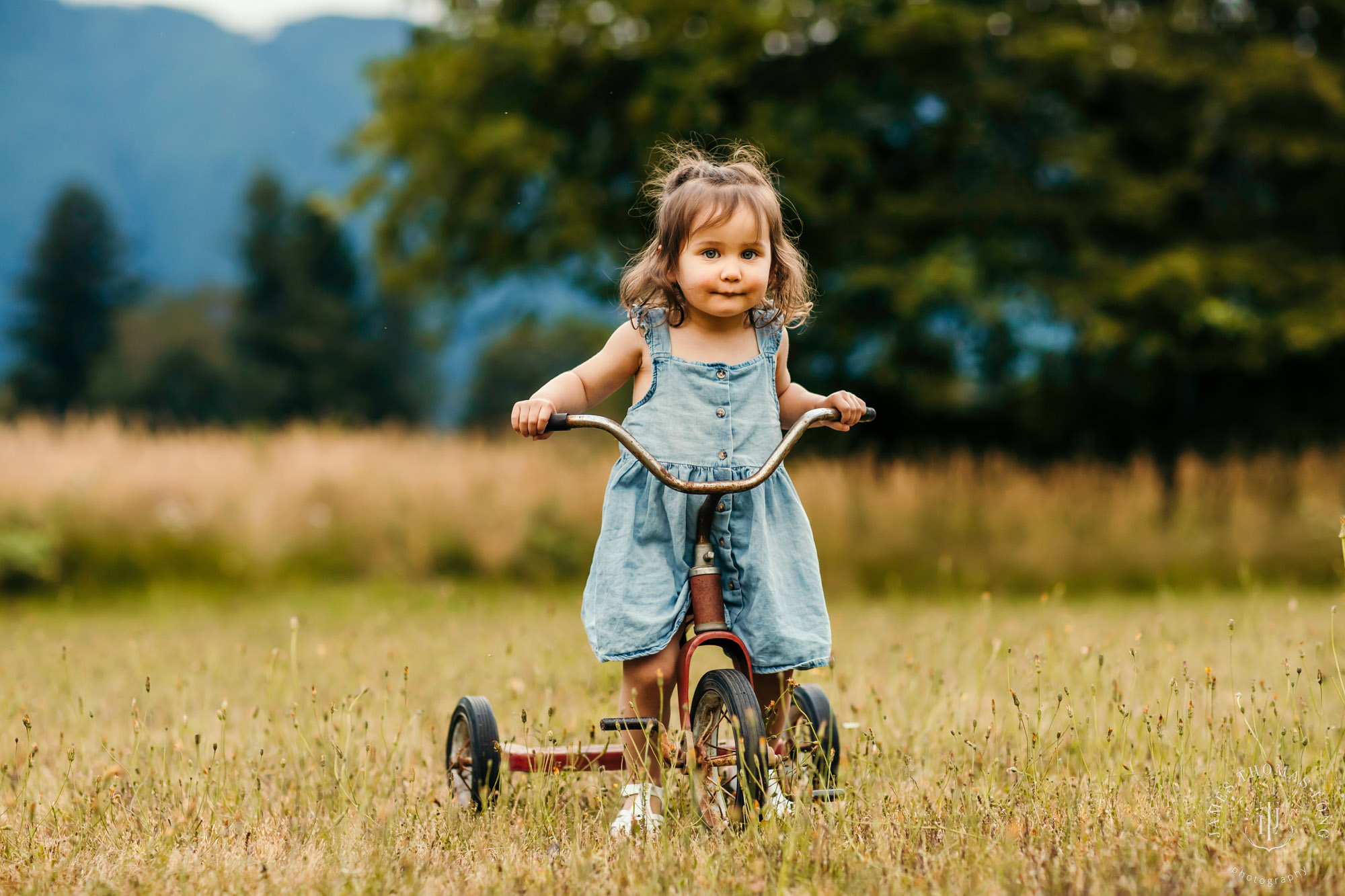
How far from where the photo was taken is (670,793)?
2871mm

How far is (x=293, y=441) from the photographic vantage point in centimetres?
1237

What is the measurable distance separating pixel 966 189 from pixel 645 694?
1077cm

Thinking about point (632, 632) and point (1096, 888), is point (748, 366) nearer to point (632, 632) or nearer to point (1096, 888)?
point (632, 632)

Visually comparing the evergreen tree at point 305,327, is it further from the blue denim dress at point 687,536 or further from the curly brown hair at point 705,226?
the blue denim dress at point 687,536

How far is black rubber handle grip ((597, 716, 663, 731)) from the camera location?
2982 mm

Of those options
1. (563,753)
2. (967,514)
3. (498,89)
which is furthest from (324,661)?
(498,89)

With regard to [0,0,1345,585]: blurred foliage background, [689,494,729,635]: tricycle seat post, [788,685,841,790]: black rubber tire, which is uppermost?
[0,0,1345,585]: blurred foliage background

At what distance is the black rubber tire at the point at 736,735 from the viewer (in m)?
2.73

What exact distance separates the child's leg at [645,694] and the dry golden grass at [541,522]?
696 cm

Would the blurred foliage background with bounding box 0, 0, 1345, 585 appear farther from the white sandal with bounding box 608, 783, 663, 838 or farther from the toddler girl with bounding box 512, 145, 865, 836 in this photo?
the white sandal with bounding box 608, 783, 663, 838

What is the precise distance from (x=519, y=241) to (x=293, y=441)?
3.35 meters

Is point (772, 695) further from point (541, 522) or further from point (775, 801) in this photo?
point (541, 522)

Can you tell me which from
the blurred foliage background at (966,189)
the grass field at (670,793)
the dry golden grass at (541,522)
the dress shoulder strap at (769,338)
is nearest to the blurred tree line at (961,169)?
the blurred foliage background at (966,189)

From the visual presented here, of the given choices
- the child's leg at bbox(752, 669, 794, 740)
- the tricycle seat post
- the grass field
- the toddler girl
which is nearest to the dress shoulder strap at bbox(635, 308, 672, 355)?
the toddler girl
